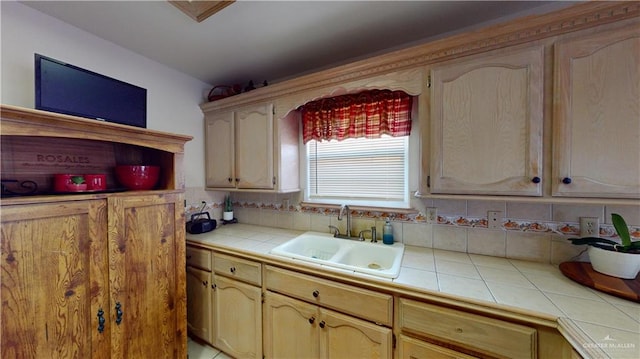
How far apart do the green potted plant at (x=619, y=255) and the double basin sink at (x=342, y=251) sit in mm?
892

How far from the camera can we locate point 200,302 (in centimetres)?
178

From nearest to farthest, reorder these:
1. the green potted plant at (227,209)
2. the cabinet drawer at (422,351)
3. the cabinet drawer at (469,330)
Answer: the cabinet drawer at (469,330)
the cabinet drawer at (422,351)
the green potted plant at (227,209)

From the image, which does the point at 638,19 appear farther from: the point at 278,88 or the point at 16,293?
the point at 16,293

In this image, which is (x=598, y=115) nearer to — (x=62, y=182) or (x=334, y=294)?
(x=334, y=294)

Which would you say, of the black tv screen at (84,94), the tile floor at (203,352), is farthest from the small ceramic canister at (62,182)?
the tile floor at (203,352)

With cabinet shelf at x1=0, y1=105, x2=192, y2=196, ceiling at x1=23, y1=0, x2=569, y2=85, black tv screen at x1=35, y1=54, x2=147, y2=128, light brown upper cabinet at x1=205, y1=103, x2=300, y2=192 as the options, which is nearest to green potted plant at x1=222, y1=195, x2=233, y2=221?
light brown upper cabinet at x1=205, y1=103, x2=300, y2=192

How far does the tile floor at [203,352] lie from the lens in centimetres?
168

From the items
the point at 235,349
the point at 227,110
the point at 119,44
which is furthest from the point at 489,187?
the point at 119,44

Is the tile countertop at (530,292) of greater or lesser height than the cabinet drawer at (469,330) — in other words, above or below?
above

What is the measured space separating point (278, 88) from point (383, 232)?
4.60 feet

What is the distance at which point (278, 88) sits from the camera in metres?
1.80

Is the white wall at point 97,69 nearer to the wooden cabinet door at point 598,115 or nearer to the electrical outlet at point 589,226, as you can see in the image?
the wooden cabinet door at point 598,115

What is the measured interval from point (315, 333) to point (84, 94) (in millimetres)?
1986

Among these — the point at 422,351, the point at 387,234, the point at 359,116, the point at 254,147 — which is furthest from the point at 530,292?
the point at 254,147
